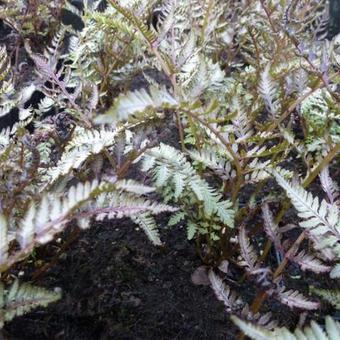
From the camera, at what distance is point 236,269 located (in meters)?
1.40

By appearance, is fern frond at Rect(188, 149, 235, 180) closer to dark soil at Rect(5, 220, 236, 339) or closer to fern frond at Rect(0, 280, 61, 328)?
dark soil at Rect(5, 220, 236, 339)

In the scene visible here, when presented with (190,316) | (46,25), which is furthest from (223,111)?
(46,25)

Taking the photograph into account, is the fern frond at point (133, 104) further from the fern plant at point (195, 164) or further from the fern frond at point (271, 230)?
the fern frond at point (271, 230)

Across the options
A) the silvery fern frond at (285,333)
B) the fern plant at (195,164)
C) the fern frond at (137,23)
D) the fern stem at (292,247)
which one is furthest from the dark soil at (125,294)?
the fern frond at (137,23)

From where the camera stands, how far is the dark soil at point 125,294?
1.22 metres

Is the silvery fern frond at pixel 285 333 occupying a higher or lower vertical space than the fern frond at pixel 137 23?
lower

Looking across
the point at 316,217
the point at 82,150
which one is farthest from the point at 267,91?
the point at 82,150

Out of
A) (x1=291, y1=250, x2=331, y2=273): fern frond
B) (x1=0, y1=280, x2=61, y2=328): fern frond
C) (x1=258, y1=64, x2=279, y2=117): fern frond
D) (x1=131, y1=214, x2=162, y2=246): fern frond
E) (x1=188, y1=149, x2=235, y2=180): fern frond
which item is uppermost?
(x1=258, y1=64, x2=279, y2=117): fern frond

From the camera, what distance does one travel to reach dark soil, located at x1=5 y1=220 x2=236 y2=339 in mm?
1218

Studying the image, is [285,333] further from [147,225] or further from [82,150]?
[82,150]

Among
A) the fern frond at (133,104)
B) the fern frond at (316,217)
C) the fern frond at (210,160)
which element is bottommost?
the fern frond at (316,217)

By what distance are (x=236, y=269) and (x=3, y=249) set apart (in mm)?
744

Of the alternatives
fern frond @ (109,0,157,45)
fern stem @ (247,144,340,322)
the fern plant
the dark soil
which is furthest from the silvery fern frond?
fern frond @ (109,0,157,45)

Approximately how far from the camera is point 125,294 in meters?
1.30
